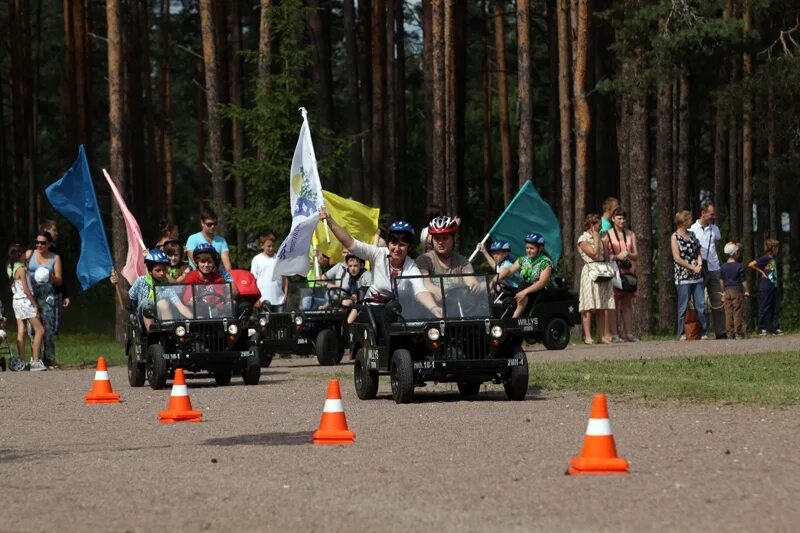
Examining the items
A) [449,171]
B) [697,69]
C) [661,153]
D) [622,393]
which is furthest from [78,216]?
[449,171]

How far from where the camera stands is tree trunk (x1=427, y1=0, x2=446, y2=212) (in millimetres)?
42594

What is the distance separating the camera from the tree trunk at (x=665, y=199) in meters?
37.2

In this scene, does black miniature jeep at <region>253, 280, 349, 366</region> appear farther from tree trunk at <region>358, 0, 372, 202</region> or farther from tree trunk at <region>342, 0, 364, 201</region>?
tree trunk at <region>358, 0, 372, 202</region>

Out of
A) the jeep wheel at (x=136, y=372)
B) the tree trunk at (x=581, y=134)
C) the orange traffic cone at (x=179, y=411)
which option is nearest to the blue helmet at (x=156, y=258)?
the jeep wheel at (x=136, y=372)

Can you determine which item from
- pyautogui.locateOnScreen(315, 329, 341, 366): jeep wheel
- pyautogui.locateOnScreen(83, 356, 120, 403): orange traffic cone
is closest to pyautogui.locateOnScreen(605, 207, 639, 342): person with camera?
pyautogui.locateOnScreen(315, 329, 341, 366): jeep wheel

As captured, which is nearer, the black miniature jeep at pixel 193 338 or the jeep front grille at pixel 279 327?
the black miniature jeep at pixel 193 338

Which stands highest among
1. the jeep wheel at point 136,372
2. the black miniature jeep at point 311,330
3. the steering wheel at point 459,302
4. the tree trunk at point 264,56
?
the tree trunk at point 264,56

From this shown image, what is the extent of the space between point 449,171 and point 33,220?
16.6 meters

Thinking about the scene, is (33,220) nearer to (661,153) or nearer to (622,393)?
(661,153)

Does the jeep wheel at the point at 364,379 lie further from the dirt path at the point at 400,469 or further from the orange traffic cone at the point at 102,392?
the orange traffic cone at the point at 102,392

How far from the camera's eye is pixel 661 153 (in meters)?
37.5

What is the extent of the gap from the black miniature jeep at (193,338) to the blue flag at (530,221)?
9.38 metres

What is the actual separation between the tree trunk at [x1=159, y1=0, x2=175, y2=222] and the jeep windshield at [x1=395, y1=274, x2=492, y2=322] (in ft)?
191

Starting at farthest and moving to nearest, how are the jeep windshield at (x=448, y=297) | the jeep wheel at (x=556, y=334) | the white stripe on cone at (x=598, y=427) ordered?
1. the jeep wheel at (x=556, y=334)
2. the jeep windshield at (x=448, y=297)
3. the white stripe on cone at (x=598, y=427)
